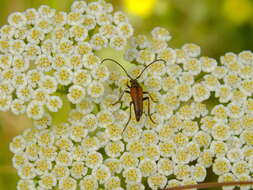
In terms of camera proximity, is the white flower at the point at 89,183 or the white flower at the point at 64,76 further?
the white flower at the point at 64,76

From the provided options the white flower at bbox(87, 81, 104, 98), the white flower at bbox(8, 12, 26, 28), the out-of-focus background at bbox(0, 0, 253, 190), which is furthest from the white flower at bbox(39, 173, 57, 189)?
the out-of-focus background at bbox(0, 0, 253, 190)

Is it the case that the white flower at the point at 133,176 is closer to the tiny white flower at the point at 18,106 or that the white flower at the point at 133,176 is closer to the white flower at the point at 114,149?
the white flower at the point at 114,149

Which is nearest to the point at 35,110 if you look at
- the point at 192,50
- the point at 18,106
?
the point at 18,106

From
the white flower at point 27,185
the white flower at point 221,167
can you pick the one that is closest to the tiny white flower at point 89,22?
the white flower at point 27,185

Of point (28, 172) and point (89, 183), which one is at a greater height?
point (28, 172)

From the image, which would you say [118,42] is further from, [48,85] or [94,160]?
[94,160]

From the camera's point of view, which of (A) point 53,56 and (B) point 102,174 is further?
(A) point 53,56
